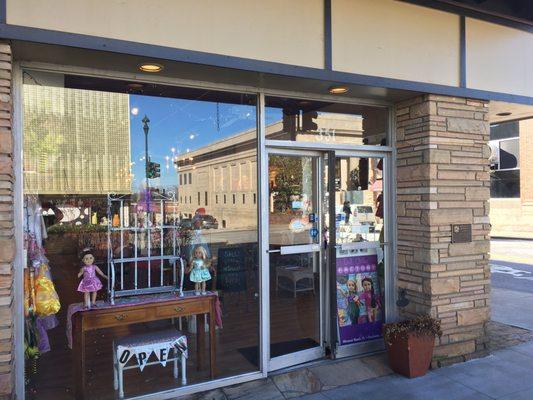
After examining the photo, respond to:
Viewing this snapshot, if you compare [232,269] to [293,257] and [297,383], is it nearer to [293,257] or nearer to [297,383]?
[293,257]

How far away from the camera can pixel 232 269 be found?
186 inches

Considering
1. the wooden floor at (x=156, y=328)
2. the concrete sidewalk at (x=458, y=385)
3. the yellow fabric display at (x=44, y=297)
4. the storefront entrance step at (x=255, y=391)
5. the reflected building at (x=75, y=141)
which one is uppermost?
the reflected building at (x=75, y=141)

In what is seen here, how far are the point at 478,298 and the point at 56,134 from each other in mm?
4845

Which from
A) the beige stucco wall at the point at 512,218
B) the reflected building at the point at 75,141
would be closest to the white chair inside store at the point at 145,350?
the reflected building at the point at 75,141

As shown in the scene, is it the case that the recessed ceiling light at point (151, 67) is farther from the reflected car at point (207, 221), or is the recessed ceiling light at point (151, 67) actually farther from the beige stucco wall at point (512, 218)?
the beige stucco wall at point (512, 218)

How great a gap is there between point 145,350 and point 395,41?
11.9ft

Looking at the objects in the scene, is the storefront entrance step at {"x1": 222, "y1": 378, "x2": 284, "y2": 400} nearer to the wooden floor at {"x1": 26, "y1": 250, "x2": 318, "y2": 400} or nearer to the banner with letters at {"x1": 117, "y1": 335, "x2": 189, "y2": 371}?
the wooden floor at {"x1": 26, "y1": 250, "x2": 318, "y2": 400}

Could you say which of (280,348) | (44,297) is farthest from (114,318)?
(280,348)

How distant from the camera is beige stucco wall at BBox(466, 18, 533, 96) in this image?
4.57 m

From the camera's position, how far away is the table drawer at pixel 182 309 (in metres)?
3.71

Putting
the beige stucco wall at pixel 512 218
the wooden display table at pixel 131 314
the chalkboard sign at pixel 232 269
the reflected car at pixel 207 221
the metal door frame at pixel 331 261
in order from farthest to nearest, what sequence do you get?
1. the beige stucco wall at pixel 512 218
2. the reflected car at pixel 207 221
3. the chalkboard sign at pixel 232 269
4. the metal door frame at pixel 331 261
5. the wooden display table at pixel 131 314

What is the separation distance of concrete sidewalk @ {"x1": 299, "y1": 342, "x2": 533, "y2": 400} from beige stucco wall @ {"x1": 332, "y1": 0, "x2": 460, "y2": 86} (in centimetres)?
288

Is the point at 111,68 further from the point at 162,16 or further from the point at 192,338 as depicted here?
the point at 192,338

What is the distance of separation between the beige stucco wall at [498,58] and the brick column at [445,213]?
0.30 meters
